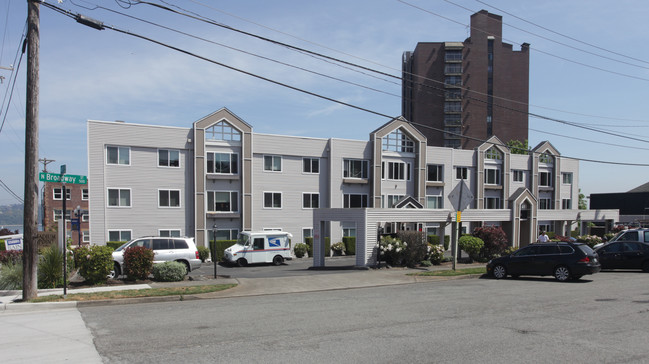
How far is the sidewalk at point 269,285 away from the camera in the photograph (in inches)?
507

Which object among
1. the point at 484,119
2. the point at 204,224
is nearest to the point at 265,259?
the point at 204,224

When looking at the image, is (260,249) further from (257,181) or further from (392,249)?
(392,249)

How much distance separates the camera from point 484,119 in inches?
3391

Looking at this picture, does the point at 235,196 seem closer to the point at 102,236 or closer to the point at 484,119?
the point at 102,236

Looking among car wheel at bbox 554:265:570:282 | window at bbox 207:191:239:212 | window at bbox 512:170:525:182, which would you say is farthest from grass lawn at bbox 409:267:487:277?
window at bbox 512:170:525:182

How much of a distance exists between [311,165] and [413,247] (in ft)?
64.6

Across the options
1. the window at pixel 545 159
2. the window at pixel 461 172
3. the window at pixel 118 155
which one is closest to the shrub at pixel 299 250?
the window at pixel 118 155

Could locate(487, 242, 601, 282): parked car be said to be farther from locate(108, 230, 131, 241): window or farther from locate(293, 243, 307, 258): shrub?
locate(108, 230, 131, 241): window

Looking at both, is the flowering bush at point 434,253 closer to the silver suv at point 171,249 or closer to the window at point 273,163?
the silver suv at point 171,249

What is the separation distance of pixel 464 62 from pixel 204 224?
64633 mm

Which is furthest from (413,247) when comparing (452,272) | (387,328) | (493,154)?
(493,154)

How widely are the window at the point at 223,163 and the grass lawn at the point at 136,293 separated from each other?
71.8 feet

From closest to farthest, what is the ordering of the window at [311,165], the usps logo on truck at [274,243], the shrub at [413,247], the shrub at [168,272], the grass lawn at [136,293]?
the grass lawn at [136,293] < the shrub at [168,272] < the shrub at [413,247] < the usps logo on truck at [274,243] < the window at [311,165]

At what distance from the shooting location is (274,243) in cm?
3081
